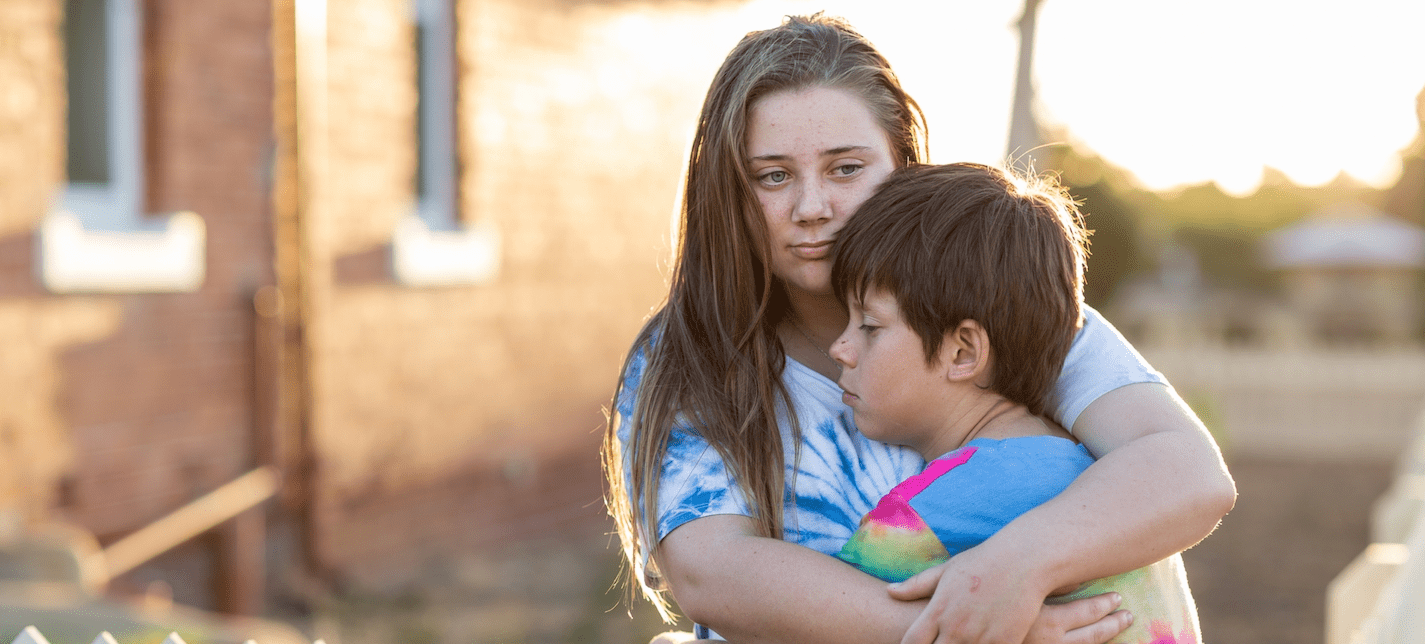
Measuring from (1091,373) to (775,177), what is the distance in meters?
0.63

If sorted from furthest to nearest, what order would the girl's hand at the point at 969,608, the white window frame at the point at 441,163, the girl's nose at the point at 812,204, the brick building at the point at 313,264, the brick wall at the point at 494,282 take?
the white window frame at the point at 441,163
the brick wall at the point at 494,282
the brick building at the point at 313,264
the girl's nose at the point at 812,204
the girl's hand at the point at 969,608

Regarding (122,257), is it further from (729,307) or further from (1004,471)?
(1004,471)

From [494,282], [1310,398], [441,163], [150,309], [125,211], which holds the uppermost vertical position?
[441,163]

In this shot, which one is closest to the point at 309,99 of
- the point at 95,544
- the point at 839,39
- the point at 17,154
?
the point at 17,154

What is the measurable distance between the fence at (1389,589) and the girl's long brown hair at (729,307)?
1.38 m

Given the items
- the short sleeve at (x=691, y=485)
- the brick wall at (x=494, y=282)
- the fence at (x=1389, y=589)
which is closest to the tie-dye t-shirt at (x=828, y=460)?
the short sleeve at (x=691, y=485)

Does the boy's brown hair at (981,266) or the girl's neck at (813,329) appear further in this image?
the girl's neck at (813,329)

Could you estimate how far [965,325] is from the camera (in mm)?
1846

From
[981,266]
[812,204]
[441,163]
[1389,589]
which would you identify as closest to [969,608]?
[981,266]

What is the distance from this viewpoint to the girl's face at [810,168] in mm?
2014

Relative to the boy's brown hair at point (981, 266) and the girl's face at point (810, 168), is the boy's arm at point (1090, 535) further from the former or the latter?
the girl's face at point (810, 168)

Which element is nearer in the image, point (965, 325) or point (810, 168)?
point (965, 325)

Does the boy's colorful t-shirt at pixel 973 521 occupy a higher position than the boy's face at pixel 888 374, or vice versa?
the boy's face at pixel 888 374

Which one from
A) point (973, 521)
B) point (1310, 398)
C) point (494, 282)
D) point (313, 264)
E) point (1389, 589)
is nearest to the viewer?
point (973, 521)
